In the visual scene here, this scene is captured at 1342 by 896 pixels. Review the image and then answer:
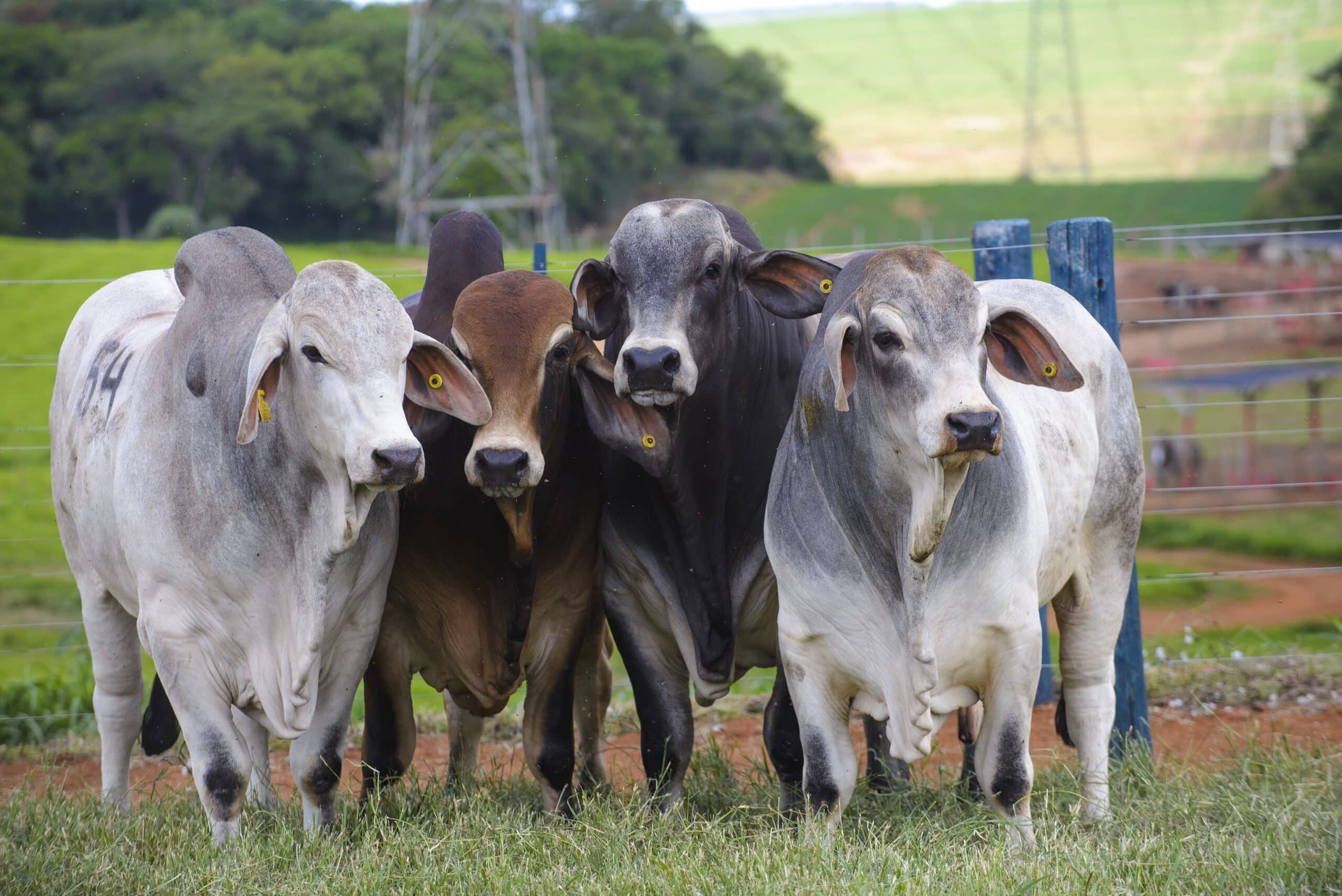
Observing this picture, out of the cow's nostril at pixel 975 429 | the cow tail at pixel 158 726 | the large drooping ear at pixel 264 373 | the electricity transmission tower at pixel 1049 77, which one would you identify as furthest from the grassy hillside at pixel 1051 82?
the large drooping ear at pixel 264 373

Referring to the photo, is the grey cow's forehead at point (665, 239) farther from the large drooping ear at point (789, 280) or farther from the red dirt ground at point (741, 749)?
the red dirt ground at point (741, 749)

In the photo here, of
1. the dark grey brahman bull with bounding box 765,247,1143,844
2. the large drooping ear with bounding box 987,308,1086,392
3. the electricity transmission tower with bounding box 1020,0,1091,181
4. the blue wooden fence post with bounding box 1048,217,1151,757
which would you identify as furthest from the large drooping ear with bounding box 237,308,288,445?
the electricity transmission tower with bounding box 1020,0,1091,181

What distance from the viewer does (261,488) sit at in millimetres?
3578

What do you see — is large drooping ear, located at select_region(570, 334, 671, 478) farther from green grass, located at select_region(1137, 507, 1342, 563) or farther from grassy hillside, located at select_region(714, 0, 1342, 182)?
grassy hillside, located at select_region(714, 0, 1342, 182)

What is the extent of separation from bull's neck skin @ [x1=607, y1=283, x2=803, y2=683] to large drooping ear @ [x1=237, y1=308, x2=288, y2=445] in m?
0.94

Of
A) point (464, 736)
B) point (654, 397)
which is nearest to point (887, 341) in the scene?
point (654, 397)

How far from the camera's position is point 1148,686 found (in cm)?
583

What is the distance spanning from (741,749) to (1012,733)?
183cm

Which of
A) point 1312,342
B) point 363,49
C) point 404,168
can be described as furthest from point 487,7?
point 1312,342

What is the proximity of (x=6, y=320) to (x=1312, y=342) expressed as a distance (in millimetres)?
19588

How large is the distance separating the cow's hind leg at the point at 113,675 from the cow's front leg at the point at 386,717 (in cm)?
91

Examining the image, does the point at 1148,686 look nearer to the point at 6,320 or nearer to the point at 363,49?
the point at 6,320

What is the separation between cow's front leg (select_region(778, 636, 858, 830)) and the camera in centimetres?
356

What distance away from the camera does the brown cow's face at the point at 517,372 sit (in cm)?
348
